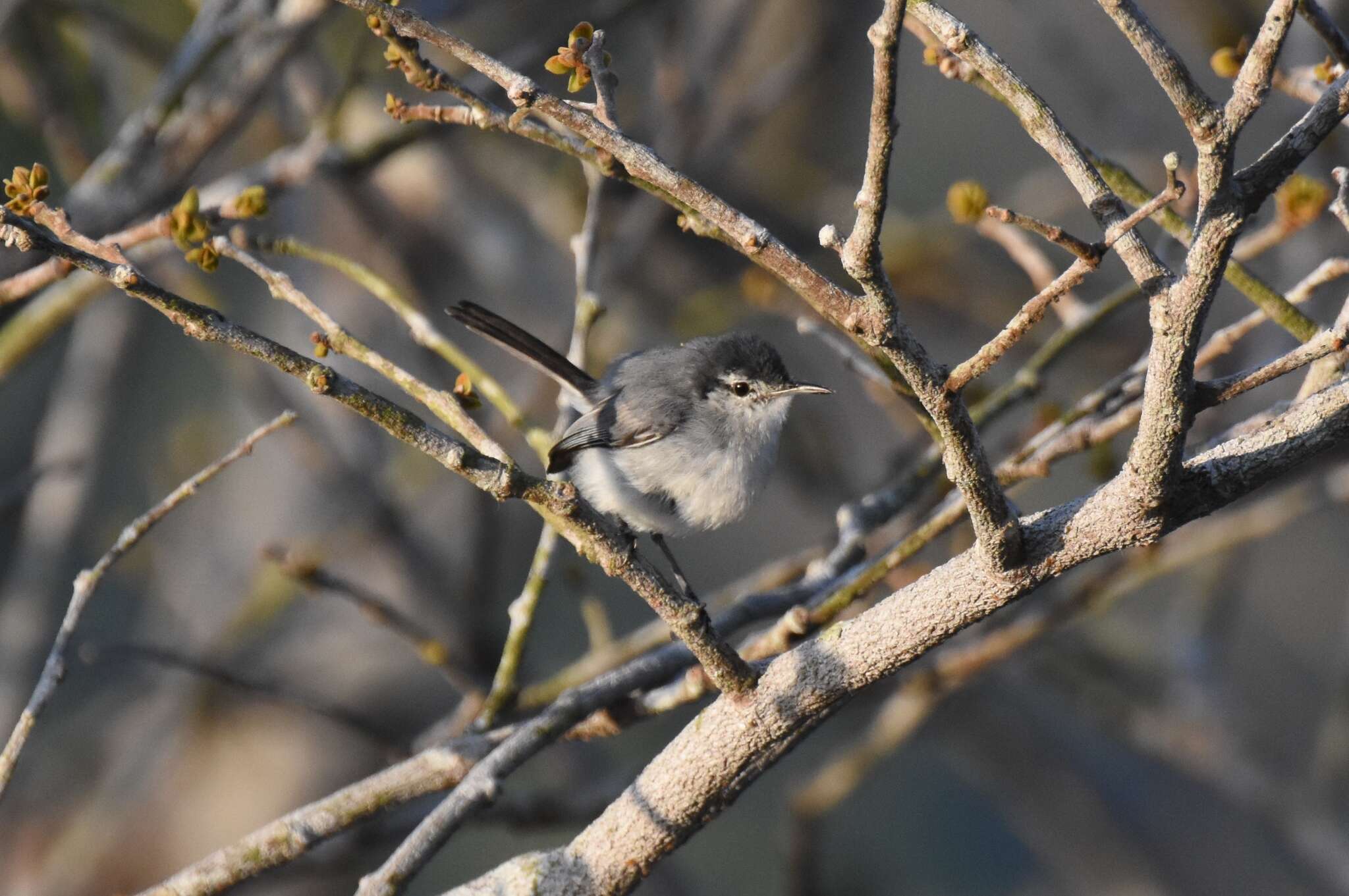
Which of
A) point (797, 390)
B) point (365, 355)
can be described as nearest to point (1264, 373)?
point (365, 355)

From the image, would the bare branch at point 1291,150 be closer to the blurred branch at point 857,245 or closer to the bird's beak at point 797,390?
the blurred branch at point 857,245

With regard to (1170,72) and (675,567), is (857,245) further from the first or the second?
(675,567)

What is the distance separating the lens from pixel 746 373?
3.05m

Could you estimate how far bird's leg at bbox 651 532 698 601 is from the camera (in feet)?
9.43

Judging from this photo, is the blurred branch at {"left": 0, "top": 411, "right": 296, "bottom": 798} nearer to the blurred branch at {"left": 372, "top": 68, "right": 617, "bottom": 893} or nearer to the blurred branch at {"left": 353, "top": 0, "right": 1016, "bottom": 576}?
the blurred branch at {"left": 372, "top": 68, "right": 617, "bottom": 893}

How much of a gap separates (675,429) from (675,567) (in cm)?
36

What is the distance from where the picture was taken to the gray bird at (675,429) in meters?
2.88

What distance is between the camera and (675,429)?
2.95m

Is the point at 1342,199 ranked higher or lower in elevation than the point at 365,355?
lower

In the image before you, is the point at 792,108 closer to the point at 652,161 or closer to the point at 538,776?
the point at 538,776

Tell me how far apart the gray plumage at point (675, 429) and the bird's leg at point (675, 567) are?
0.09 m

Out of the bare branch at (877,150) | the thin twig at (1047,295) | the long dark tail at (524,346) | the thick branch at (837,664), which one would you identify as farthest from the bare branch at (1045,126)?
the long dark tail at (524,346)

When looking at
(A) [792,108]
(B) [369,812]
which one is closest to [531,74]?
Result: (A) [792,108]

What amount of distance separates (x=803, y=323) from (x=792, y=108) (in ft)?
11.8
